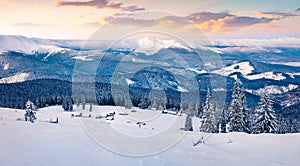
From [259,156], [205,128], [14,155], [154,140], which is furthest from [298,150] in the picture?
[205,128]

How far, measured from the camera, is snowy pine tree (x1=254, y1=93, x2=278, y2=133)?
1710 inches

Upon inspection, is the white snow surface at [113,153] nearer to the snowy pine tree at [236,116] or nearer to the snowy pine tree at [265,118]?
the snowy pine tree at [265,118]

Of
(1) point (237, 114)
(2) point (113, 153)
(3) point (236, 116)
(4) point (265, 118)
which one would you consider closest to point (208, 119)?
(3) point (236, 116)

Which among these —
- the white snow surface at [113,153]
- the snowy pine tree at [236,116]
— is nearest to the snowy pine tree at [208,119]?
the snowy pine tree at [236,116]

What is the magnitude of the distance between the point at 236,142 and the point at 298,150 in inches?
168

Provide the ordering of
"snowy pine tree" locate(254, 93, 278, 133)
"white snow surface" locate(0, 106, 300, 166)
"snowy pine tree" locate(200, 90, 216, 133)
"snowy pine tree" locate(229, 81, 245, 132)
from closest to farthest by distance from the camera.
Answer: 1. "white snow surface" locate(0, 106, 300, 166)
2. "snowy pine tree" locate(254, 93, 278, 133)
3. "snowy pine tree" locate(229, 81, 245, 132)
4. "snowy pine tree" locate(200, 90, 216, 133)

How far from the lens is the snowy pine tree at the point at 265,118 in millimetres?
43438

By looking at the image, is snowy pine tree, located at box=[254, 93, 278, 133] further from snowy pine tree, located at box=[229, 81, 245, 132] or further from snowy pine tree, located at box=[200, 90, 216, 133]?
snowy pine tree, located at box=[200, 90, 216, 133]

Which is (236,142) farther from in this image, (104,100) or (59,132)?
(104,100)

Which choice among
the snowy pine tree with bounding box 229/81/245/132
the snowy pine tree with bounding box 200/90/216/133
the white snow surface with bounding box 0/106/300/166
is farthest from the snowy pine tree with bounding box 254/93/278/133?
the white snow surface with bounding box 0/106/300/166

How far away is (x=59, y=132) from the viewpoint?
22.8 metres

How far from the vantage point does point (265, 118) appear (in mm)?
43938

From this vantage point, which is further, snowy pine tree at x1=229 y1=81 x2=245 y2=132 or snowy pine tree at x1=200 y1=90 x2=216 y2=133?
→ snowy pine tree at x1=200 y1=90 x2=216 y2=133

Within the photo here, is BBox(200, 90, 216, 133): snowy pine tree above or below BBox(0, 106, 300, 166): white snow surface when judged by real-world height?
below
